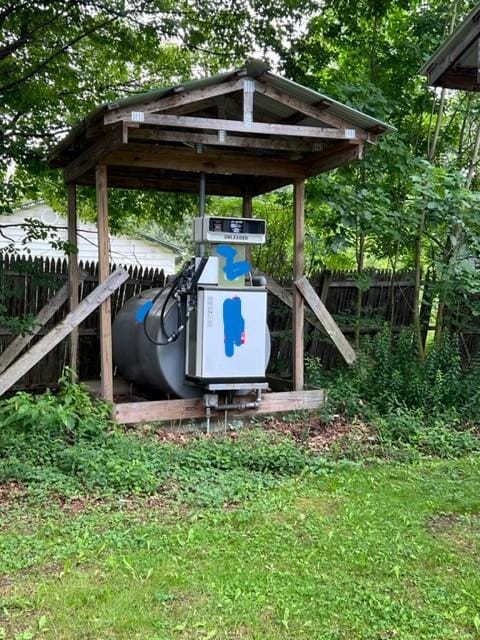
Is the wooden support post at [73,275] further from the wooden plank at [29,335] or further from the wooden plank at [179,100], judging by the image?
the wooden plank at [179,100]

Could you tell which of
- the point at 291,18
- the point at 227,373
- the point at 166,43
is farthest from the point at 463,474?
the point at 166,43

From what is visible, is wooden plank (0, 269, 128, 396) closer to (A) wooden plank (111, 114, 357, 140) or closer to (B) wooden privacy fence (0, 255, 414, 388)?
(B) wooden privacy fence (0, 255, 414, 388)

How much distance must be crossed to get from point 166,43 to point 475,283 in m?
5.24

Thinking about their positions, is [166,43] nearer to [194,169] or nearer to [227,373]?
[194,169]

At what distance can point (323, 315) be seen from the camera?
675 cm

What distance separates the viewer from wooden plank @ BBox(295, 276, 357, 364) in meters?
6.65

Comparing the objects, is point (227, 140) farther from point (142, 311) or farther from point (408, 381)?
point (408, 381)

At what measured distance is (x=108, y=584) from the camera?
2.97m

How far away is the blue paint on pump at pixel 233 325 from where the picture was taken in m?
5.76

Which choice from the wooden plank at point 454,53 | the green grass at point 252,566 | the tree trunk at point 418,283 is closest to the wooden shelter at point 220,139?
the wooden plank at point 454,53

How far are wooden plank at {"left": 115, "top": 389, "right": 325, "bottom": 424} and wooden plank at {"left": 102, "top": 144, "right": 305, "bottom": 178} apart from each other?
2.25 m

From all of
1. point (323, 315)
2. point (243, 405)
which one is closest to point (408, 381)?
point (323, 315)

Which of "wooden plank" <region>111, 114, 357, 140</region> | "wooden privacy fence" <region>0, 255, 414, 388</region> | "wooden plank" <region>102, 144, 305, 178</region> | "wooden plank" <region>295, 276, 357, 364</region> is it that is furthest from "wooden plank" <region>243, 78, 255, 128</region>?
"wooden privacy fence" <region>0, 255, 414, 388</region>

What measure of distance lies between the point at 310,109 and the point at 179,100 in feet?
4.06
